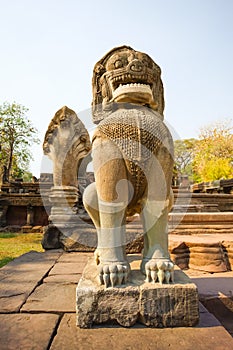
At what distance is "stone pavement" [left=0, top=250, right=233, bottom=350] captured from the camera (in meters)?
1.18

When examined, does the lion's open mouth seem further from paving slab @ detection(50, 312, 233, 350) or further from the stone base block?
paving slab @ detection(50, 312, 233, 350)

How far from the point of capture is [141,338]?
4.06 feet

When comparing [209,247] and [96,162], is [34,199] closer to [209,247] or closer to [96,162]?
[209,247]

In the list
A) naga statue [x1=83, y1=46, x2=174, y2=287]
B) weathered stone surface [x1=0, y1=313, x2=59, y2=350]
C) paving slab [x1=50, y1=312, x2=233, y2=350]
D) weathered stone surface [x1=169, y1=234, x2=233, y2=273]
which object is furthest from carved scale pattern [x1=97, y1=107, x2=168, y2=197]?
weathered stone surface [x1=169, y1=234, x2=233, y2=273]

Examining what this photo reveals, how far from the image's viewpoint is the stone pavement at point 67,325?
1176 millimetres

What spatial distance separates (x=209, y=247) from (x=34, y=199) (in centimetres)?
841

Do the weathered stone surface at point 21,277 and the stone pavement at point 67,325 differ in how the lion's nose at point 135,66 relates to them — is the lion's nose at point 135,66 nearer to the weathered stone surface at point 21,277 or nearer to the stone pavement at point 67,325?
the stone pavement at point 67,325

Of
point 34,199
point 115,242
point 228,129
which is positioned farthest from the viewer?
point 228,129

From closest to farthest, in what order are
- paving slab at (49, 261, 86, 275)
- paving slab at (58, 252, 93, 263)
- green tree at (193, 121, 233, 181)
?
paving slab at (49, 261, 86, 275)
paving slab at (58, 252, 93, 263)
green tree at (193, 121, 233, 181)

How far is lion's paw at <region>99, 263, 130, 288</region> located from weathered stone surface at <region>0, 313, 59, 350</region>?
345 millimetres

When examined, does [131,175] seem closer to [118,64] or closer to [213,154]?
[118,64]

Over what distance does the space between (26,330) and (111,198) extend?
806 mm

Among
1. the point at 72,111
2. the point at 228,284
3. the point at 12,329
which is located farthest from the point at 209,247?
the point at 72,111

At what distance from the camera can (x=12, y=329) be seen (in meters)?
1.33
